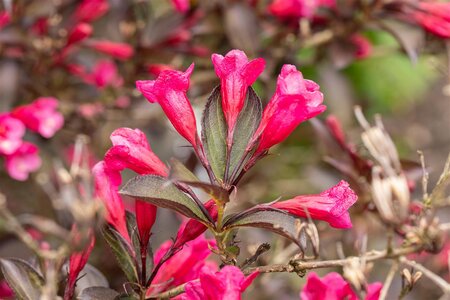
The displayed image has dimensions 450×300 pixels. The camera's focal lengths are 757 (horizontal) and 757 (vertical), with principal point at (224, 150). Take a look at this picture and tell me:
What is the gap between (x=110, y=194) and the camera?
886 millimetres

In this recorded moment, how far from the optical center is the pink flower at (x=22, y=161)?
1398mm

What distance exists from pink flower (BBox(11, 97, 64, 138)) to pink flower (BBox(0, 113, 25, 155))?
32 mm

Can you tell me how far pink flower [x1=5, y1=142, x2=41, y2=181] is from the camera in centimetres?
140

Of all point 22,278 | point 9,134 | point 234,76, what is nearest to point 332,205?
point 234,76

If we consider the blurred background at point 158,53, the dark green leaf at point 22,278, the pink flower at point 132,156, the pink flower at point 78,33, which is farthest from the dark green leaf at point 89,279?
the pink flower at point 78,33

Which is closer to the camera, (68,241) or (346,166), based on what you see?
(68,241)

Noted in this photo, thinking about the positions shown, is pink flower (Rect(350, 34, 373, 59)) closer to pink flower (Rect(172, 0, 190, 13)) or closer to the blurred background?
the blurred background

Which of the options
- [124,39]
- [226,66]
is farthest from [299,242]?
[124,39]

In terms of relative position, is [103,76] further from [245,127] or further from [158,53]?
[245,127]

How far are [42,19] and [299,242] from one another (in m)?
0.96

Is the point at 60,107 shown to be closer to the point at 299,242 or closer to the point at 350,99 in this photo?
the point at 350,99

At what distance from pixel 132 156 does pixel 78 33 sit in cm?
74

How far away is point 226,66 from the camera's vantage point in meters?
0.85

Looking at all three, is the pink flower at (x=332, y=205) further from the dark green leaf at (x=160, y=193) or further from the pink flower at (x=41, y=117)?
the pink flower at (x=41, y=117)
